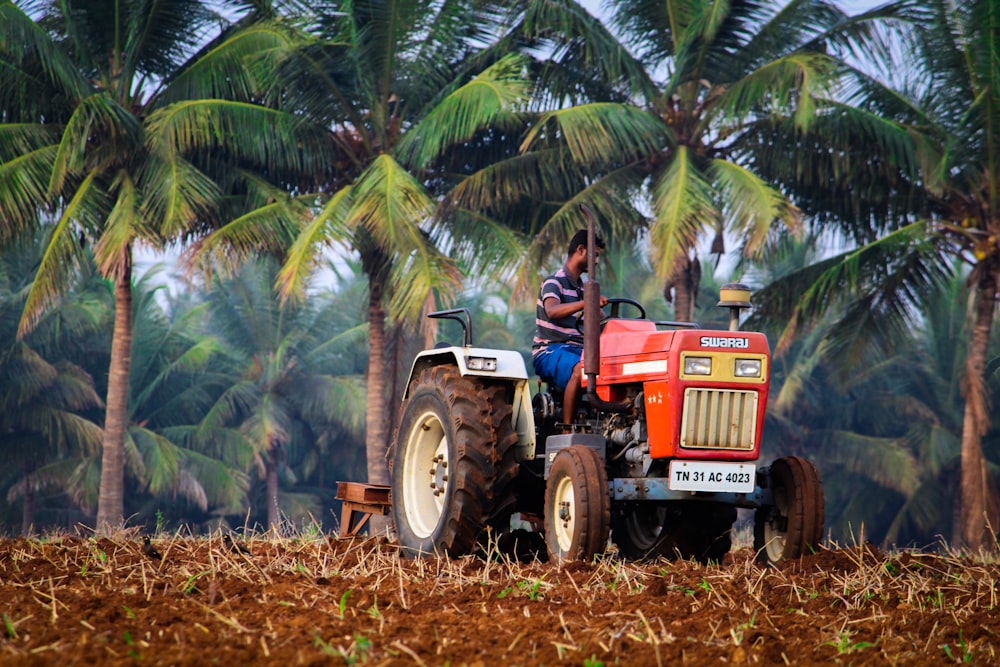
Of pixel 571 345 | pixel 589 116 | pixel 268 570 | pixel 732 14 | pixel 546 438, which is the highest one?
pixel 732 14

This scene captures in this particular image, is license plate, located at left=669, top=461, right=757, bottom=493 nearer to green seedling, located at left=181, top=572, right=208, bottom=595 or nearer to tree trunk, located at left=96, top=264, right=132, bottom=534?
green seedling, located at left=181, top=572, right=208, bottom=595

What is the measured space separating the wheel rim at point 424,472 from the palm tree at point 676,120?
997cm

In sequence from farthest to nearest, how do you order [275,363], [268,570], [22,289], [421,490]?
[275,363], [22,289], [421,490], [268,570]

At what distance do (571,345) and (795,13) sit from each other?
14048 mm

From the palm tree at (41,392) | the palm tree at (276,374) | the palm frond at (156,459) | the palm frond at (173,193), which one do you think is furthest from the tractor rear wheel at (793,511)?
the palm tree at (276,374)

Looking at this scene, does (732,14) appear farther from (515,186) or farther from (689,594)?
(689,594)

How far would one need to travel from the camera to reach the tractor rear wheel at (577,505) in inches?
251

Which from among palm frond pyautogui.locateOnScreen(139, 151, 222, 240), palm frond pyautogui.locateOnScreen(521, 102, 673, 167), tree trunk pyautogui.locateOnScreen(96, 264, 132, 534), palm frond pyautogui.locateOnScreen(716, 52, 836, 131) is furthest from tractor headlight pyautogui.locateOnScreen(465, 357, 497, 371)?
tree trunk pyautogui.locateOnScreen(96, 264, 132, 534)

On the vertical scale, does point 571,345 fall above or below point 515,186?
below

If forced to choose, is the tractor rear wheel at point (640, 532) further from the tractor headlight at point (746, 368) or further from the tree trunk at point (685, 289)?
the tree trunk at point (685, 289)

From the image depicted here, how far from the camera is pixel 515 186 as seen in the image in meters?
20.1

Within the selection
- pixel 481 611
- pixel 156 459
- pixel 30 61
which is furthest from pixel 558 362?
pixel 156 459

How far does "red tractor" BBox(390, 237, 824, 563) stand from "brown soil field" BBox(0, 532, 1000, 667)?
1.01 ft

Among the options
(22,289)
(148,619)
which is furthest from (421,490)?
(22,289)
